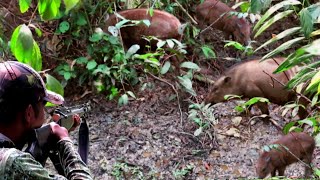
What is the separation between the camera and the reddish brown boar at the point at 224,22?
273 inches

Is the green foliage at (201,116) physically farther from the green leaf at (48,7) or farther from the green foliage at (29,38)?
the green leaf at (48,7)

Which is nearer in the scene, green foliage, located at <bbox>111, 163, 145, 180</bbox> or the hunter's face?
the hunter's face

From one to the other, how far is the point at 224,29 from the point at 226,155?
9.01ft

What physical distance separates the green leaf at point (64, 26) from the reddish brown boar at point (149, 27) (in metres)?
0.43

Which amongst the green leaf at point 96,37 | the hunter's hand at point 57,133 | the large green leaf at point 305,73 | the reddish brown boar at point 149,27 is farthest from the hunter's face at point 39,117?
the reddish brown boar at point 149,27

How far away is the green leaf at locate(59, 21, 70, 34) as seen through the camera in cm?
505

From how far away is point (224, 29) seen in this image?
7.12 m

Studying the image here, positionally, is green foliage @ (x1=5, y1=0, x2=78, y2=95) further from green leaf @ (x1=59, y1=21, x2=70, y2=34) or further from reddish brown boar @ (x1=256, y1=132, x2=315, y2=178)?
green leaf @ (x1=59, y1=21, x2=70, y2=34)

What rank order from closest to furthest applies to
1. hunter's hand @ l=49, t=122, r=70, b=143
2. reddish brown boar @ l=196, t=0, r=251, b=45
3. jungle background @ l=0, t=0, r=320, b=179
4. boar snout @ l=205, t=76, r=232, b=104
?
hunter's hand @ l=49, t=122, r=70, b=143, jungle background @ l=0, t=0, r=320, b=179, boar snout @ l=205, t=76, r=232, b=104, reddish brown boar @ l=196, t=0, r=251, b=45

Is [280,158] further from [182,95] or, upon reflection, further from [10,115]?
[10,115]

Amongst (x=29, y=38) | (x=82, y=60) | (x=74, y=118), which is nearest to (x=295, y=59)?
(x=74, y=118)

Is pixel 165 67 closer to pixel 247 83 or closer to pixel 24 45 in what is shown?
pixel 247 83

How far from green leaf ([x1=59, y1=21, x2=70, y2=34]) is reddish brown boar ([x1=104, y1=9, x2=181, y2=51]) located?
1.40 ft

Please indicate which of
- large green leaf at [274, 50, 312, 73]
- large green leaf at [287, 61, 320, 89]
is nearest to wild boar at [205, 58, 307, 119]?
large green leaf at [287, 61, 320, 89]
